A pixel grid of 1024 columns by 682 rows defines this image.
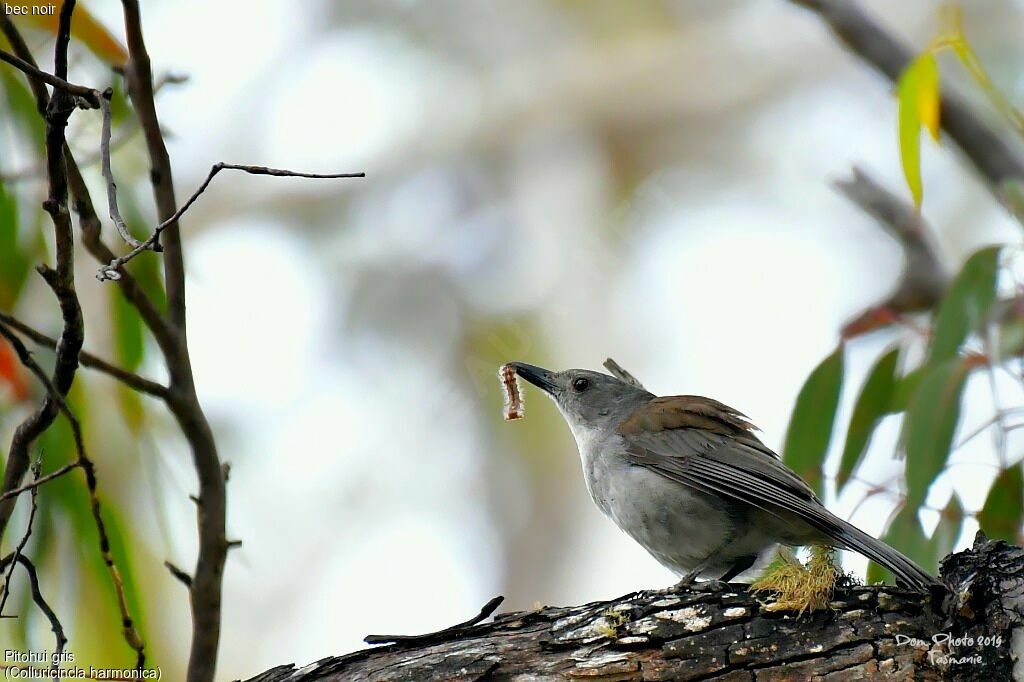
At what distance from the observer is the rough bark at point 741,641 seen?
2.22 meters

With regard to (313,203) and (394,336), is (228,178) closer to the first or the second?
(313,203)

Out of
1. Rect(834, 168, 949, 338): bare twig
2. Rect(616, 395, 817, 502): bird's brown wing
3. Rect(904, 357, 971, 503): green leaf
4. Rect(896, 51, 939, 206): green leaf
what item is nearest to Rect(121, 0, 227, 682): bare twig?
Rect(616, 395, 817, 502): bird's brown wing

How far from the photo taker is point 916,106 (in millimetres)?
3361

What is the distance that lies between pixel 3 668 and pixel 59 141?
1.28 m

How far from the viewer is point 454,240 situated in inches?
406

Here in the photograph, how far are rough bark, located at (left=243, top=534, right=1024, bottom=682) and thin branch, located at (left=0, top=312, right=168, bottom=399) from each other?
729mm

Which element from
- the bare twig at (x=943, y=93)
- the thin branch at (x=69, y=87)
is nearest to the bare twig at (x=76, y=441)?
the thin branch at (x=69, y=87)

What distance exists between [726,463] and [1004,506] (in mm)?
1128

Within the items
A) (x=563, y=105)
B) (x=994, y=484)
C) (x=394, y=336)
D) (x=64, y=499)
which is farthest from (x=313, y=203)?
(x=994, y=484)

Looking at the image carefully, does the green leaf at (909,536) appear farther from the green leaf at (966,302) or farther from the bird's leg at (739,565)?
the green leaf at (966,302)

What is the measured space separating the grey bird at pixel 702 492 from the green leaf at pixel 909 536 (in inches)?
22.6

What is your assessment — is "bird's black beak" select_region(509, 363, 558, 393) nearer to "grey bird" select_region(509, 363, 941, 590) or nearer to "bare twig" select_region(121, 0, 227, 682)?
"grey bird" select_region(509, 363, 941, 590)

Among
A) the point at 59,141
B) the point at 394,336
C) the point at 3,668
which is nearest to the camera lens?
the point at 59,141

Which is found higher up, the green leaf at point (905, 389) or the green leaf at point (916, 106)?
the green leaf at point (916, 106)
